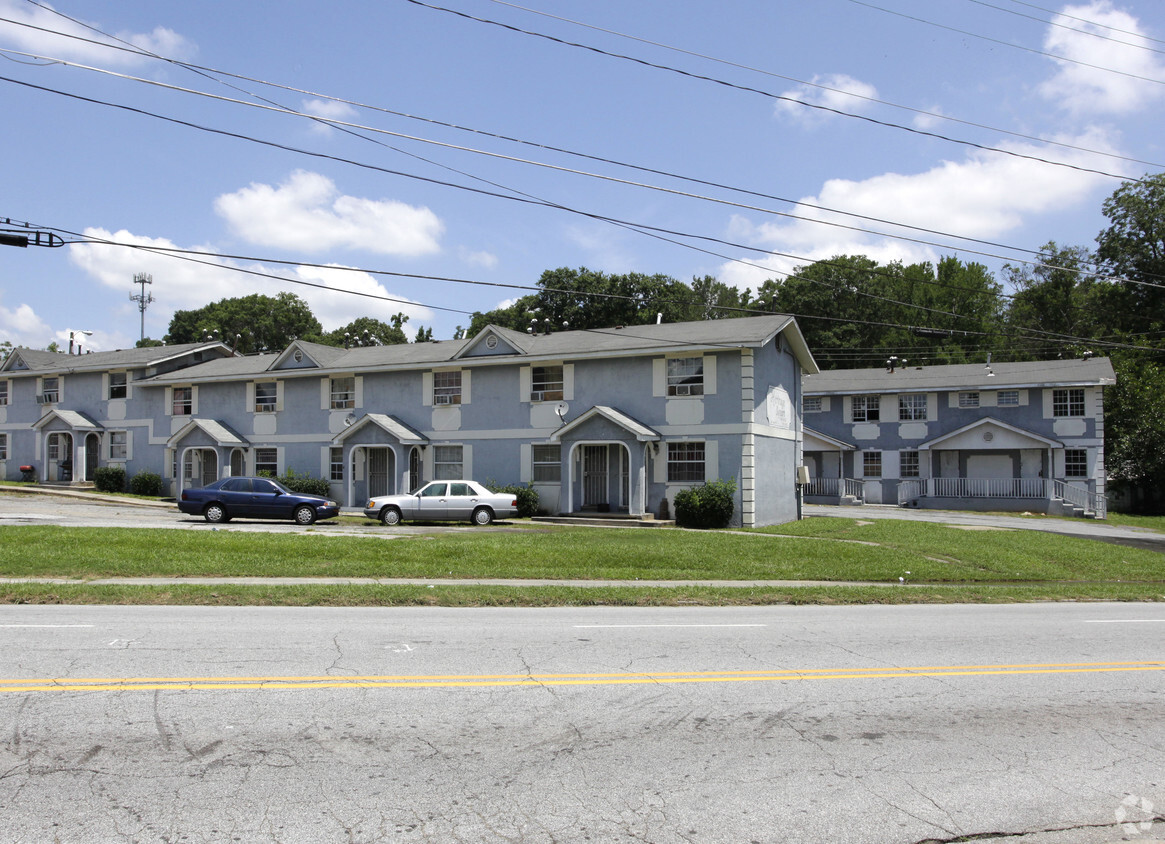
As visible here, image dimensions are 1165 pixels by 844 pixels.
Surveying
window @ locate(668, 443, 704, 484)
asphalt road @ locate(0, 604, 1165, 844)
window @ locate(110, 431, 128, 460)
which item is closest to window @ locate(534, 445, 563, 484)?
window @ locate(668, 443, 704, 484)

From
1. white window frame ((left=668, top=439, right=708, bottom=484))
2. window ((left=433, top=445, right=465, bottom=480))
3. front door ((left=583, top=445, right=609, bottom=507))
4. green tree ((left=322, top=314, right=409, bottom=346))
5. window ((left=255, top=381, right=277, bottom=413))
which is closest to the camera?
white window frame ((left=668, top=439, right=708, bottom=484))

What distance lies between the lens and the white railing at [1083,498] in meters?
37.3

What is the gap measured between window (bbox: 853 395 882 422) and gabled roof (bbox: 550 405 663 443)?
18378 mm

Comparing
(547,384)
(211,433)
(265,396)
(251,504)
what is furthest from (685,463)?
(211,433)

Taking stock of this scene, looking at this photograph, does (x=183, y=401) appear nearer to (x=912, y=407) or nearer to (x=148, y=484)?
(x=148, y=484)

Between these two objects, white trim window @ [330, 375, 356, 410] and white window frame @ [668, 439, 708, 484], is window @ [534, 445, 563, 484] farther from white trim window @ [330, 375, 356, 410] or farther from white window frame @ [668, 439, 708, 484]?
white trim window @ [330, 375, 356, 410]

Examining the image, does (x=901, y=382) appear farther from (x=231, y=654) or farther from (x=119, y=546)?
(x=231, y=654)

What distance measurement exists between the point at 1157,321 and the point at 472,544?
5371 cm

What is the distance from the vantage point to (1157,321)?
5531 cm

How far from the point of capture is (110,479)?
38.7 metres

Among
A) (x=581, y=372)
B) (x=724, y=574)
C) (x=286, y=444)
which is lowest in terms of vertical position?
(x=724, y=574)

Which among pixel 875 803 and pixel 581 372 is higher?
pixel 581 372

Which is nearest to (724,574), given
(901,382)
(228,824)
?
(228,824)

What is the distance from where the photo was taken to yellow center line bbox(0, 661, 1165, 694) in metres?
7.26
